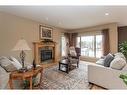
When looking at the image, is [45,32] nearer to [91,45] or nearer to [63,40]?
[63,40]

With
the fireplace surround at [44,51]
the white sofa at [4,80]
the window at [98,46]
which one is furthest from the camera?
the window at [98,46]

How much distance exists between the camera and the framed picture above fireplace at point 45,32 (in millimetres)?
5567

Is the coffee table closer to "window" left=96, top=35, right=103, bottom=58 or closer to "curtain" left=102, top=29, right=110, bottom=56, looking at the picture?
"curtain" left=102, top=29, right=110, bottom=56

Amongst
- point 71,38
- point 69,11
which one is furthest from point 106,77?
point 71,38

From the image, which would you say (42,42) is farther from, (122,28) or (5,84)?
(122,28)

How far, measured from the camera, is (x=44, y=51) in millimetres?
5805

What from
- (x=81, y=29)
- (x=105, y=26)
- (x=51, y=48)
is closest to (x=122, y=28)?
(x=105, y=26)

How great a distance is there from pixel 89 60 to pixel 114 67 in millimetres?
4371

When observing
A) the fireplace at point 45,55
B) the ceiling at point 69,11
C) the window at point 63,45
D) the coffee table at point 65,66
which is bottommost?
the coffee table at point 65,66

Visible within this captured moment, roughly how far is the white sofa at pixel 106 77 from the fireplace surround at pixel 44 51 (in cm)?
295

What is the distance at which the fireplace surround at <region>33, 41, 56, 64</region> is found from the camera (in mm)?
5204

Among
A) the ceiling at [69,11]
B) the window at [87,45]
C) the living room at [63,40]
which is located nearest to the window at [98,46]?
the living room at [63,40]

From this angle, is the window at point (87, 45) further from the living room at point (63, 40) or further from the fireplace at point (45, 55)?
the fireplace at point (45, 55)

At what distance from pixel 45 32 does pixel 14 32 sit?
1.86 metres
